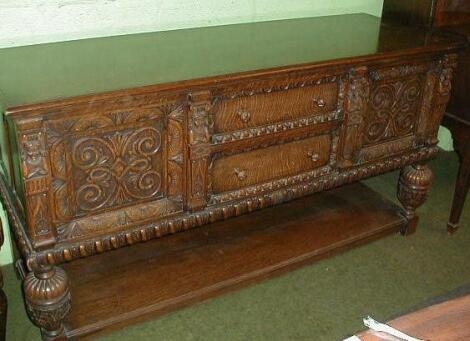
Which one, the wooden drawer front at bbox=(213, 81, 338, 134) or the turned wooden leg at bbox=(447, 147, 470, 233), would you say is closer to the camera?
the wooden drawer front at bbox=(213, 81, 338, 134)

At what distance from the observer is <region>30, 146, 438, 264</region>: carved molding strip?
4.91ft

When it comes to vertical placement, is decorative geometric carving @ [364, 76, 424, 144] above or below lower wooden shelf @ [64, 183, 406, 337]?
above

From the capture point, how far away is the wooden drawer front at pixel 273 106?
1594 mm

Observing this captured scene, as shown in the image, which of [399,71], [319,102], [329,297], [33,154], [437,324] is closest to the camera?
[437,324]

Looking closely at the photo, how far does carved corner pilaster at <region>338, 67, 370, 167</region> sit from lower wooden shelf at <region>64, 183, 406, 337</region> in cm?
38

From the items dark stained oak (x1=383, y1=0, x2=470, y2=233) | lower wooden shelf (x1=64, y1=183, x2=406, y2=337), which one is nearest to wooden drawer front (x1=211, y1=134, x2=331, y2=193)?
lower wooden shelf (x1=64, y1=183, x2=406, y2=337)

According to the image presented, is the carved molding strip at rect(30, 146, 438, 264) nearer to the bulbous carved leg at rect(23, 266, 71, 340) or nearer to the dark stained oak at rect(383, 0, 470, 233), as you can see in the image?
the bulbous carved leg at rect(23, 266, 71, 340)

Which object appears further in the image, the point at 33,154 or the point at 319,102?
the point at 319,102

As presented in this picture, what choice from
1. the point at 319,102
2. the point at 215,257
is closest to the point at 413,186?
the point at 319,102

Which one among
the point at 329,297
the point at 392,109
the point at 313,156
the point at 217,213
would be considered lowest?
the point at 329,297

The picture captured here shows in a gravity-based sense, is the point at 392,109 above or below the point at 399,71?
below

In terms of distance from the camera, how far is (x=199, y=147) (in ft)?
5.13

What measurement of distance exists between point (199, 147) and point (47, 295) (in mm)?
568

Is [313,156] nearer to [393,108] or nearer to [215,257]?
[393,108]
